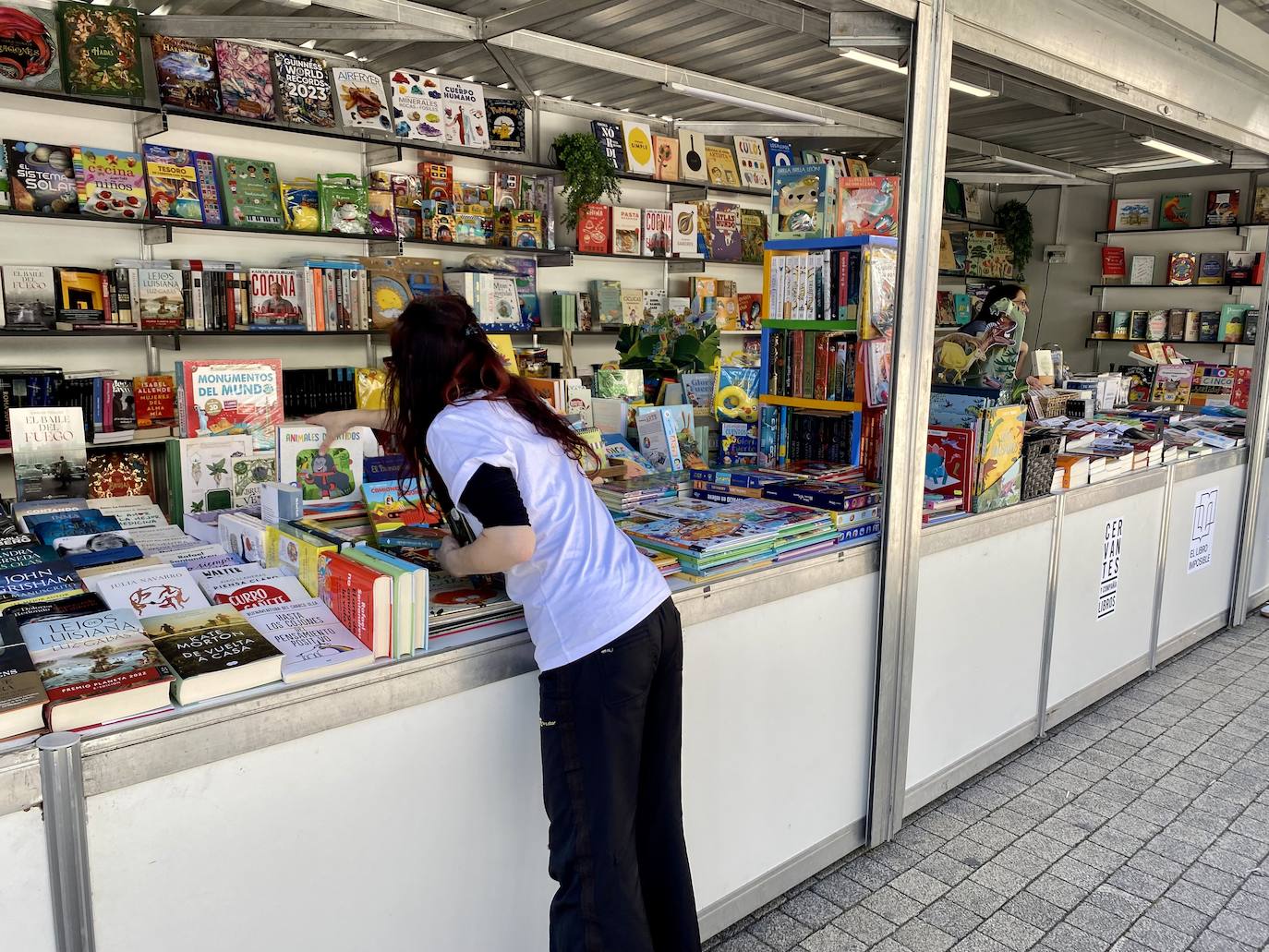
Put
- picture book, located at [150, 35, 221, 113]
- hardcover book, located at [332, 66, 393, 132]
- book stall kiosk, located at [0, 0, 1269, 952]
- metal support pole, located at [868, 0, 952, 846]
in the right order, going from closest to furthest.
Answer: book stall kiosk, located at [0, 0, 1269, 952] → metal support pole, located at [868, 0, 952, 846] → picture book, located at [150, 35, 221, 113] → hardcover book, located at [332, 66, 393, 132]

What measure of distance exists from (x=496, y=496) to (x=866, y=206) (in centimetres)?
198

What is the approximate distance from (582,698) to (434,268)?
4490 mm

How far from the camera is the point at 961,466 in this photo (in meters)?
3.06

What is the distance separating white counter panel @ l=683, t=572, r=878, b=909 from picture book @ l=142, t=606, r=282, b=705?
39.3 inches

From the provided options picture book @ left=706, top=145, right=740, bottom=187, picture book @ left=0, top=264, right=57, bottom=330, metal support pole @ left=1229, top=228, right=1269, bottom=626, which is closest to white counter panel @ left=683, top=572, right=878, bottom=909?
metal support pole @ left=1229, top=228, right=1269, bottom=626

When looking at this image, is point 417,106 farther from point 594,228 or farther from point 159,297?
point 159,297

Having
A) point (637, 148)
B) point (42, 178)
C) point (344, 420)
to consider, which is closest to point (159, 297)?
point (42, 178)

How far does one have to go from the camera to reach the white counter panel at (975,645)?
2.98 m

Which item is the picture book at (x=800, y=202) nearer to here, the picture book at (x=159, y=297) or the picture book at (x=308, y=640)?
the picture book at (x=308, y=640)

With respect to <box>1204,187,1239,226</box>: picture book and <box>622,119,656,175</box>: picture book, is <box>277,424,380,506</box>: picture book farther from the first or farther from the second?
<box>1204,187,1239,226</box>: picture book

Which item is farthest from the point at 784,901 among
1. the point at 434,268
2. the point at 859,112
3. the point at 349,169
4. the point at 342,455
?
the point at 859,112

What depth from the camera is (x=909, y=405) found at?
269 centimetres

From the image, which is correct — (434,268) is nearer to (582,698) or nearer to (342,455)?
(342,455)

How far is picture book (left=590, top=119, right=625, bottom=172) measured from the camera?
662 centimetres
